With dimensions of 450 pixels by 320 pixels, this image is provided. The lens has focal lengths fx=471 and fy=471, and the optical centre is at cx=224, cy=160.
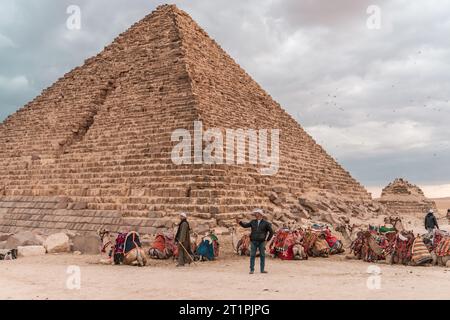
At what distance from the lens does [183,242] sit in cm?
886

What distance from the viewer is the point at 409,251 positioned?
8625 mm

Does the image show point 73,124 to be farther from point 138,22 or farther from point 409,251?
point 409,251

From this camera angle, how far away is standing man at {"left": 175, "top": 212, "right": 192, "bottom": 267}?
880 centimetres

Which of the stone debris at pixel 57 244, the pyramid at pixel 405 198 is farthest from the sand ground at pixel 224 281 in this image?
the pyramid at pixel 405 198

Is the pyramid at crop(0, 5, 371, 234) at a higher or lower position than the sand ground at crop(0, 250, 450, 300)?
higher

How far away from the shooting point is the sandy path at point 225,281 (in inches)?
225

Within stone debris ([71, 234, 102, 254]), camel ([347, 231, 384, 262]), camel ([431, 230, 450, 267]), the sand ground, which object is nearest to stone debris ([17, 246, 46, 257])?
stone debris ([71, 234, 102, 254])

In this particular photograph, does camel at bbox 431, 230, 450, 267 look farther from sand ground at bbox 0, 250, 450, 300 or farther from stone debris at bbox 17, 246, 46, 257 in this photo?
stone debris at bbox 17, 246, 46, 257

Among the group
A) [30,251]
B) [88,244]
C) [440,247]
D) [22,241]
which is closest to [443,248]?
[440,247]

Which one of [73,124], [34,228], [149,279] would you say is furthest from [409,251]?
[73,124]

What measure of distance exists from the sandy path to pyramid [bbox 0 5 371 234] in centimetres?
348

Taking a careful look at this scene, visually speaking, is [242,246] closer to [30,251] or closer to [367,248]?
[367,248]

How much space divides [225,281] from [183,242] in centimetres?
221

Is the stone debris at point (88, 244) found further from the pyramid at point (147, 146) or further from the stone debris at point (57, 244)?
the pyramid at point (147, 146)
